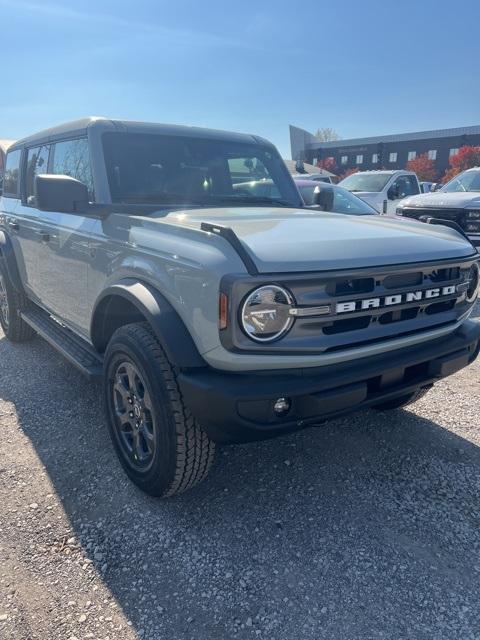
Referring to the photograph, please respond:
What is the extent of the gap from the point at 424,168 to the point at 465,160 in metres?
4.83

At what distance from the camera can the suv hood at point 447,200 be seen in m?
8.28

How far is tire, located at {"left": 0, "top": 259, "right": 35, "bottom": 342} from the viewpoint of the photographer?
197 inches

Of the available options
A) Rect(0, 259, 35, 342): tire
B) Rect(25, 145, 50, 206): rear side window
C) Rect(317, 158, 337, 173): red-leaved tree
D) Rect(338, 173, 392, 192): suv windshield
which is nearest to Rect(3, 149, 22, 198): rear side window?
Rect(25, 145, 50, 206): rear side window

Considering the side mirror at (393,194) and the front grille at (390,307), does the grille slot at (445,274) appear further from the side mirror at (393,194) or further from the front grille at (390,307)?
the side mirror at (393,194)

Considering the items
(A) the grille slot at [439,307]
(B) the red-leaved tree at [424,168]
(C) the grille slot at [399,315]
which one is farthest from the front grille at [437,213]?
(B) the red-leaved tree at [424,168]

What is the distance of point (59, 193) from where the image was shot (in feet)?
9.59

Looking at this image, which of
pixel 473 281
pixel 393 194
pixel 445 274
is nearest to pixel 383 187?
pixel 393 194

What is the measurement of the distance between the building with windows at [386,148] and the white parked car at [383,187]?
34.6 meters

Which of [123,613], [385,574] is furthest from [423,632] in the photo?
[123,613]

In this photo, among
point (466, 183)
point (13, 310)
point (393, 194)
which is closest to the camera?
point (13, 310)

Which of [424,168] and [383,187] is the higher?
[424,168]

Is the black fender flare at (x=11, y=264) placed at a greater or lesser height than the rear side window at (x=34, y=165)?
lesser

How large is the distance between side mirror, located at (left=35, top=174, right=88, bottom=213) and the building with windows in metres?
45.2

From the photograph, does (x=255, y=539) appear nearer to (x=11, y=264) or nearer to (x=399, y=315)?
(x=399, y=315)
